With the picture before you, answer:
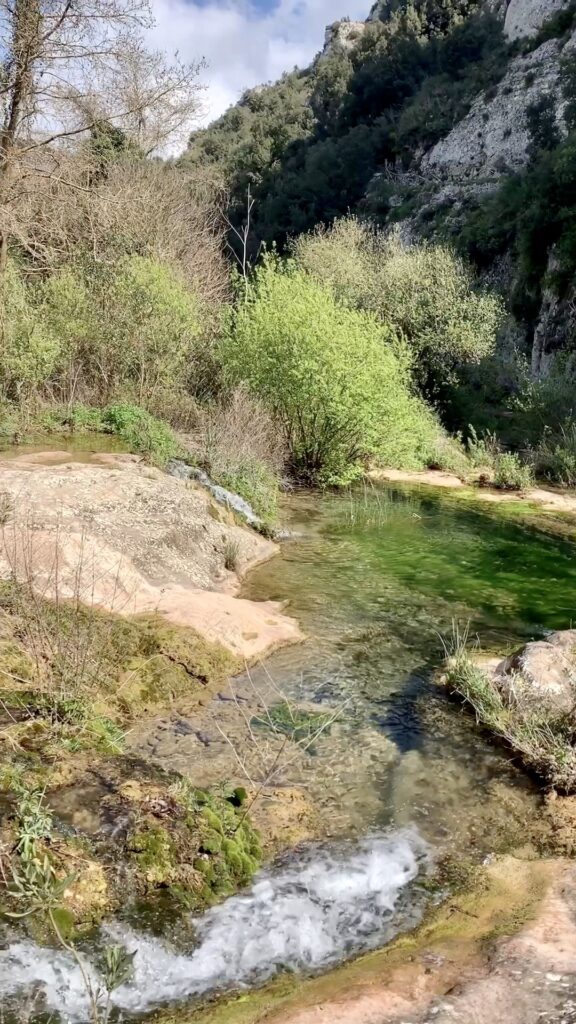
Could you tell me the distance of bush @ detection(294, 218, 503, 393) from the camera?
28625 mm

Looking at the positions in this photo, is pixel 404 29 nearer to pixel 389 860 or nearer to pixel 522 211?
pixel 522 211

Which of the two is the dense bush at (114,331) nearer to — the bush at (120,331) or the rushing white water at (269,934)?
the bush at (120,331)

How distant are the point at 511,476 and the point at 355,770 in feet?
50.7

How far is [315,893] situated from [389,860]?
2.10 feet

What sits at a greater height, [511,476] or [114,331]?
[114,331]

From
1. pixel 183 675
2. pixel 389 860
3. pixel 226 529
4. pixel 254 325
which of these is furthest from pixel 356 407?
pixel 389 860

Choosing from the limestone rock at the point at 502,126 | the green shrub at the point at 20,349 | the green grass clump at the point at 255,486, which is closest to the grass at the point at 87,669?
the green grass clump at the point at 255,486

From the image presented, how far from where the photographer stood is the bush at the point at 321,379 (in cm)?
1762

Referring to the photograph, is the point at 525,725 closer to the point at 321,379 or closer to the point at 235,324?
the point at 321,379

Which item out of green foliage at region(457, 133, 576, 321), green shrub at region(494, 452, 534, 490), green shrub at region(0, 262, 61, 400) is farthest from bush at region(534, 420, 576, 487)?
green shrub at region(0, 262, 61, 400)

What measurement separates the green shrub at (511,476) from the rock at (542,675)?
42.3ft

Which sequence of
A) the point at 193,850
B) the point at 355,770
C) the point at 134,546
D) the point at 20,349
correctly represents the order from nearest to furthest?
1. the point at 193,850
2. the point at 355,770
3. the point at 134,546
4. the point at 20,349

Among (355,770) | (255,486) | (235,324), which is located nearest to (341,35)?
(235,324)

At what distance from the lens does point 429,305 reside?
96.1 ft
